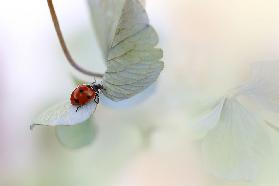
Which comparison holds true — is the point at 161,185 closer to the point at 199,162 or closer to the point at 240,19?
the point at 199,162

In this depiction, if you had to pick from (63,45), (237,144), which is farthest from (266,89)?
(63,45)

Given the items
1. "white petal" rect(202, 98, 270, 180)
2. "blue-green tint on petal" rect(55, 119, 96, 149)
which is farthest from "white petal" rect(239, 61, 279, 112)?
"blue-green tint on petal" rect(55, 119, 96, 149)

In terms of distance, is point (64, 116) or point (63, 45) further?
point (63, 45)

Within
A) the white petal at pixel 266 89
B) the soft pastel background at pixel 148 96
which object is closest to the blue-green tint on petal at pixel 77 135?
the soft pastel background at pixel 148 96

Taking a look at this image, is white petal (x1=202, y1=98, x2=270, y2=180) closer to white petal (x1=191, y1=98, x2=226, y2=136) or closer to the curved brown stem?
white petal (x1=191, y1=98, x2=226, y2=136)

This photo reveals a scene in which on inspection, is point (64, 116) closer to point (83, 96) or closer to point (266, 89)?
point (83, 96)

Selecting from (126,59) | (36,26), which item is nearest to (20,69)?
(36,26)

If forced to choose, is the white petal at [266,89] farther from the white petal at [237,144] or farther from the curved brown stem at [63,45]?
the curved brown stem at [63,45]
